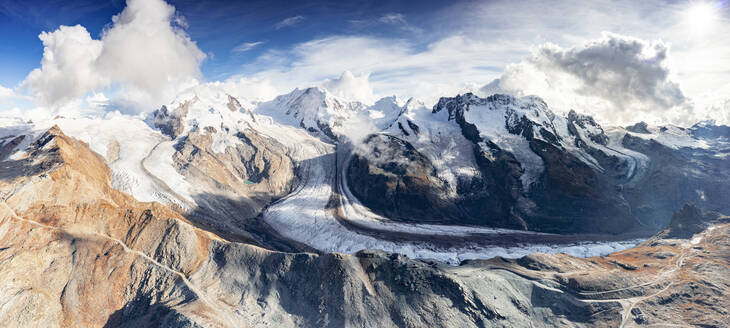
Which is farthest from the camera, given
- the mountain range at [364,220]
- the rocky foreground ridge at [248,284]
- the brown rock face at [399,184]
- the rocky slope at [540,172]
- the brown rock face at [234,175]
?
the brown rock face at [399,184]

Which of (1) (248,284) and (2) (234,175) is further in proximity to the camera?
(2) (234,175)

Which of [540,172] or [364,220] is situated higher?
[540,172]

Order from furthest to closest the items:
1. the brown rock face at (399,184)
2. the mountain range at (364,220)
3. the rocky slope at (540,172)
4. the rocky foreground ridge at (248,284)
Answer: the brown rock face at (399,184), the rocky slope at (540,172), the mountain range at (364,220), the rocky foreground ridge at (248,284)

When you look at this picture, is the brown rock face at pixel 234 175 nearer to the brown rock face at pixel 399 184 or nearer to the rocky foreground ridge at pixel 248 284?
the rocky foreground ridge at pixel 248 284

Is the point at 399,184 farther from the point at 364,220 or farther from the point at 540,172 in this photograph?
the point at 540,172

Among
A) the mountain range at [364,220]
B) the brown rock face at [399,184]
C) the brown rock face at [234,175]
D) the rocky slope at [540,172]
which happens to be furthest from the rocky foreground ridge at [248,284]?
the brown rock face at [399,184]

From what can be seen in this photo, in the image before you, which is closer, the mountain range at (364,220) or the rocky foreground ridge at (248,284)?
the rocky foreground ridge at (248,284)

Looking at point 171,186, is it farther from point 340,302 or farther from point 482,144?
point 482,144

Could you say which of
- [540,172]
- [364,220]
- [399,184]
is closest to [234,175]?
[364,220]
